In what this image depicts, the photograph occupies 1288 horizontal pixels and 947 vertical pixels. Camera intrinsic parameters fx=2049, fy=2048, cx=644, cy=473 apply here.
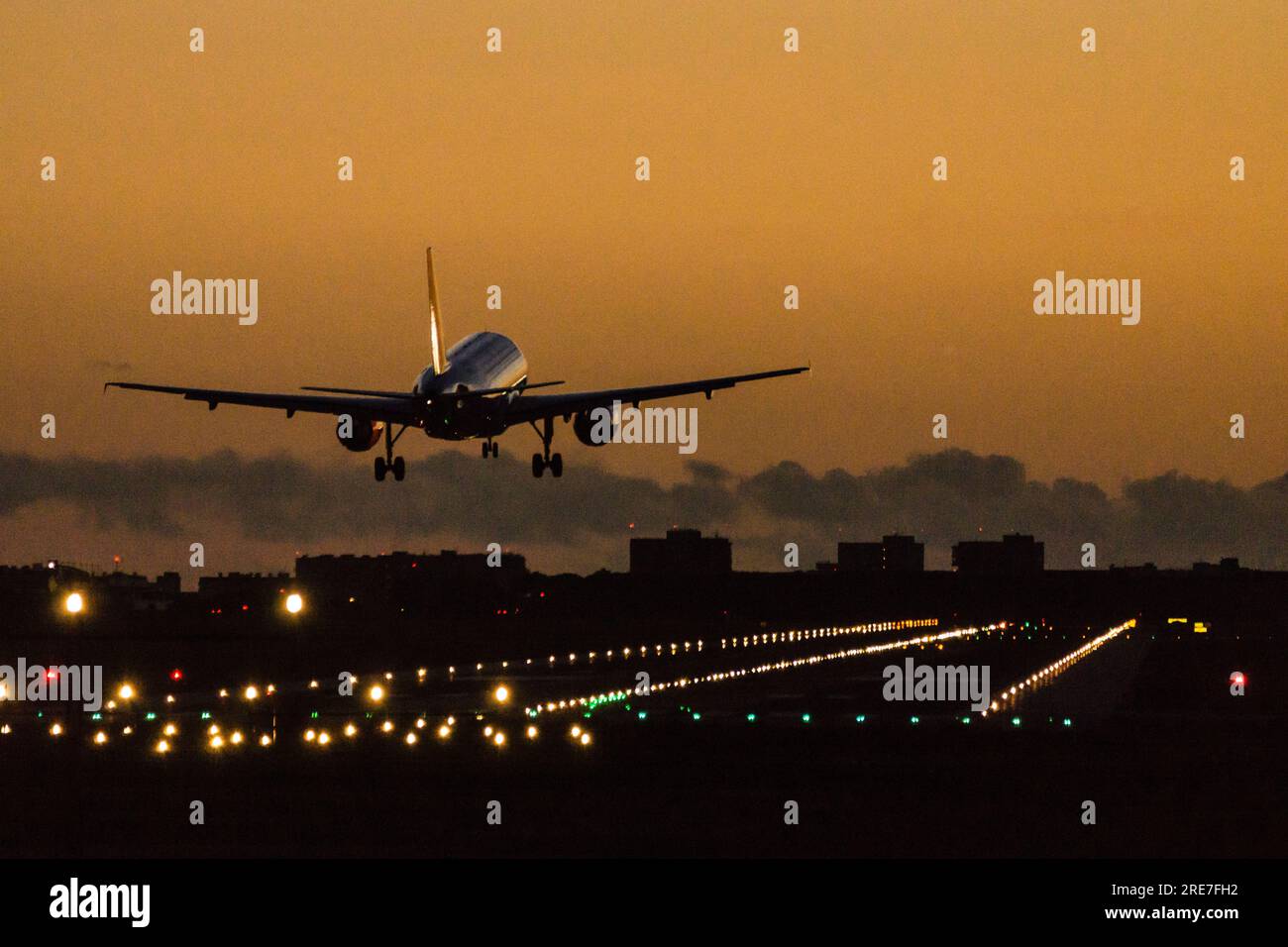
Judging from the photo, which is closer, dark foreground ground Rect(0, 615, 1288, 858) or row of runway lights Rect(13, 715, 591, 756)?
dark foreground ground Rect(0, 615, 1288, 858)

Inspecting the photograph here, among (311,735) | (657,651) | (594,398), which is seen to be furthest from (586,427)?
(311,735)

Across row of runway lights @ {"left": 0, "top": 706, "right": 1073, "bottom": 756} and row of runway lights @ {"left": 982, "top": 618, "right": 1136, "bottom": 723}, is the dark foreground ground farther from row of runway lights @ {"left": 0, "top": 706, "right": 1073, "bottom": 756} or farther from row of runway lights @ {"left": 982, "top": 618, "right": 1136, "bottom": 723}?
row of runway lights @ {"left": 982, "top": 618, "right": 1136, "bottom": 723}

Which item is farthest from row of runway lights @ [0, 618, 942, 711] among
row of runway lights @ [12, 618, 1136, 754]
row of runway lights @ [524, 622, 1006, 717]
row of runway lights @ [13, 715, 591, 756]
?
row of runway lights @ [524, 622, 1006, 717]

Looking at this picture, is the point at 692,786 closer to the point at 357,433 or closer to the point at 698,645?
the point at 357,433

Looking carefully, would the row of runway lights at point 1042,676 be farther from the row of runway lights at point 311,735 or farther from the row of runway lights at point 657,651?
the row of runway lights at point 657,651
